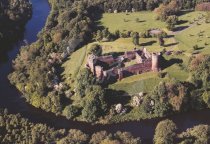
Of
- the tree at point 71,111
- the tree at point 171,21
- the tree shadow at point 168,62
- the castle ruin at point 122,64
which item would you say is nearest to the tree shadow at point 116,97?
the castle ruin at point 122,64

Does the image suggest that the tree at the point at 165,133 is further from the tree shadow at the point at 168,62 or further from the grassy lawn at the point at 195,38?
the grassy lawn at the point at 195,38

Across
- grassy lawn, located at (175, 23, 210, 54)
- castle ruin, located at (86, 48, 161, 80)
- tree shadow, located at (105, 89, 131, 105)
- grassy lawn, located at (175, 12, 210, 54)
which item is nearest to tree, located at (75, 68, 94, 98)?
castle ruin, located at (86, 48, 161, 80)

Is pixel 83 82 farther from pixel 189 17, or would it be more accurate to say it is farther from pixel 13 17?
pixel 13 17

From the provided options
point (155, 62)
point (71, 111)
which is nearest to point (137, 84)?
point (155, 62)

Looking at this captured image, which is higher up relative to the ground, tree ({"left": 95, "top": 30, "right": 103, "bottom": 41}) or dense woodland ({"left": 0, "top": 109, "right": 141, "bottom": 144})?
tree ({"left": 95, "top": 30, "right": 103, "bottom": 41})

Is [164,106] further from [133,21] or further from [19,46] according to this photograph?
[19,46]

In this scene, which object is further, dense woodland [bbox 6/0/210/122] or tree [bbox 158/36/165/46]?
tree [bbox 158/36/165/46]

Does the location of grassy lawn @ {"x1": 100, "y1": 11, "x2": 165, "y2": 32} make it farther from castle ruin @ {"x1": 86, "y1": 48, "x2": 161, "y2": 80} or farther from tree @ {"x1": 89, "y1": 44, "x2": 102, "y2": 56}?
castle ruin @ {"x1": 86, "y1": 48, "x2": 161, "y2": 80}
